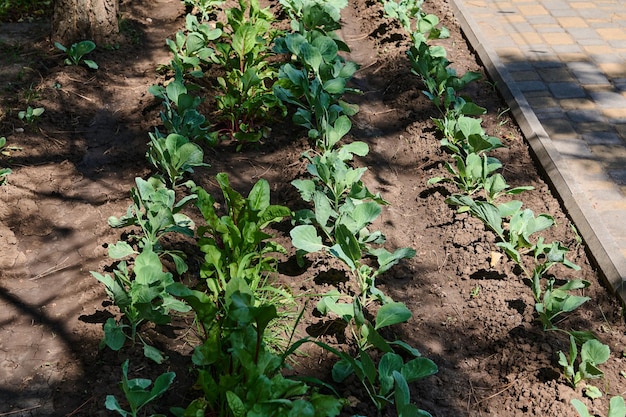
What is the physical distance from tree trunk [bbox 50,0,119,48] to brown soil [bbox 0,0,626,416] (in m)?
0.20

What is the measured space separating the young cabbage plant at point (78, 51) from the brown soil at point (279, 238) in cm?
8

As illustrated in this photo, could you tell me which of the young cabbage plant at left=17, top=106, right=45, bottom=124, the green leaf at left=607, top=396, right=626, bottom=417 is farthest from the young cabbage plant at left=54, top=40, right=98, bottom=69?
the green leaf at left=607, top=396, right=626, bottom=417

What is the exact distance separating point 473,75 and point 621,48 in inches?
83.5

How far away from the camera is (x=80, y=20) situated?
598 cm

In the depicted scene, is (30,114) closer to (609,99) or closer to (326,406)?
(326,406)

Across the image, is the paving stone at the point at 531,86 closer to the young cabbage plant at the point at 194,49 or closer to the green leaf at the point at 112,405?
the young cabbage plant at the point at 194,49

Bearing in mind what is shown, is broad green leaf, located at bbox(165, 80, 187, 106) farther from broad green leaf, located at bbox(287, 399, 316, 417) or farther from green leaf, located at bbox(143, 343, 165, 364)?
broad green leaf, located at bbox(287, 399, 316, 417)

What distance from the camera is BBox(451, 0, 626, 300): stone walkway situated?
4.30 meters

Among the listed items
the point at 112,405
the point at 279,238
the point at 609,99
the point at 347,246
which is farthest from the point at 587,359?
the point at 609,99

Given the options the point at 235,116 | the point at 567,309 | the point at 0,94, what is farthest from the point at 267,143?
the point at 567,309

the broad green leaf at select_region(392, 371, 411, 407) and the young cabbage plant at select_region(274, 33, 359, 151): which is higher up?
the broad green leaf at select_region(392, 371, 411, 407)

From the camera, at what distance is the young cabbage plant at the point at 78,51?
18.4 feet

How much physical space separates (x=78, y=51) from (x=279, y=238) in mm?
2615

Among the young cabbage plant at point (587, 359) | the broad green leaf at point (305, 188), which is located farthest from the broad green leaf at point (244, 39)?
the young cabbage plant at point (587, 359)
